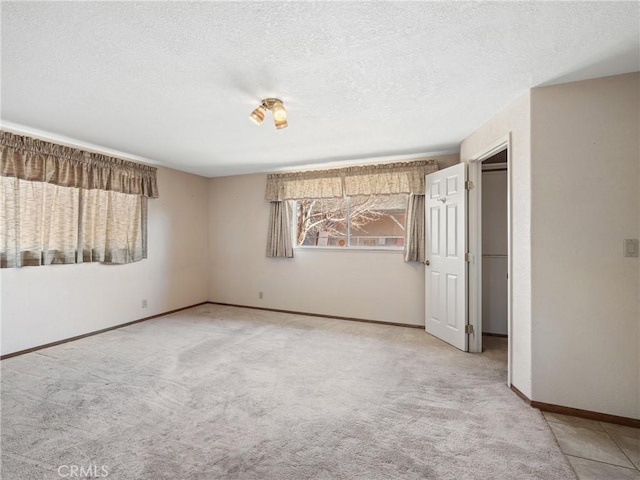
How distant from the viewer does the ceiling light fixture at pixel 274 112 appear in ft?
7.83

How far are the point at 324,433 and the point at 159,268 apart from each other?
3.90 metres

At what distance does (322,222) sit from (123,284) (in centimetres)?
302

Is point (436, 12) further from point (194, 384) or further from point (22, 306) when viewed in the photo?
point (22, 306)

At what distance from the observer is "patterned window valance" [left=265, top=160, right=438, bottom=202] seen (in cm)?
421

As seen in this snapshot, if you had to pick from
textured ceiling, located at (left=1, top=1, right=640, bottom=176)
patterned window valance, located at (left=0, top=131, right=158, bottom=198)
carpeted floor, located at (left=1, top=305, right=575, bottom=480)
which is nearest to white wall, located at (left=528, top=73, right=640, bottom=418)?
textured ceiling, located at (left=1, top=1, right=640, bottom=176)

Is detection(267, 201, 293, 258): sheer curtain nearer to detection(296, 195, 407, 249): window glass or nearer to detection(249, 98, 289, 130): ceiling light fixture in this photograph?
detection(296, 195, 407, 249): window glass

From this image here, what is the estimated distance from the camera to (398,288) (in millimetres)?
4395

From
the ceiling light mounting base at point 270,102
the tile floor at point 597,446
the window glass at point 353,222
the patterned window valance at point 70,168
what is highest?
the ceiling light mounting base at point 270,102

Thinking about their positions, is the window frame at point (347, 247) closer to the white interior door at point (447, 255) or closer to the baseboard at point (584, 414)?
the white interior door at point (447, 255)

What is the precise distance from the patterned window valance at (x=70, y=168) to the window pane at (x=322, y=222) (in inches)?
89.6

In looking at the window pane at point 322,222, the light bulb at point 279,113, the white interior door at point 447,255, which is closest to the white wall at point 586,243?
the white interior door at point 447,255

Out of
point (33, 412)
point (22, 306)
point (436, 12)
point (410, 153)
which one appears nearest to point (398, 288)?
point (410, 153)

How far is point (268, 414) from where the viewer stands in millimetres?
2168

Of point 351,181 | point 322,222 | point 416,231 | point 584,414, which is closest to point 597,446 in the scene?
point 584,414
